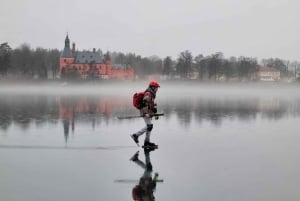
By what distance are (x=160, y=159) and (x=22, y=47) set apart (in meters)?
133

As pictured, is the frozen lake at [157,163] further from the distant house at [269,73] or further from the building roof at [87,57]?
the distant house at [269,73]

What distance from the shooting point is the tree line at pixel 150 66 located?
11876 centimetres

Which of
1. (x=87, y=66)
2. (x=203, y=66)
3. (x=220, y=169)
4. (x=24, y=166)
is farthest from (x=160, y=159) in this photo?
(x=87, y=66)

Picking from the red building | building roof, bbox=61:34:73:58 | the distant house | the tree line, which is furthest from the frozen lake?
the distant house

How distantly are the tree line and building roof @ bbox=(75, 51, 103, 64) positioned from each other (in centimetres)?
787

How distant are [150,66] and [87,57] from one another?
27449 mm

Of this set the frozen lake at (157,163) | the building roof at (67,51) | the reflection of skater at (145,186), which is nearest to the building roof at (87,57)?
the building roof at (67,51)

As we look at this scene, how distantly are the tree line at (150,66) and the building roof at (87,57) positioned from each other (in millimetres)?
7869

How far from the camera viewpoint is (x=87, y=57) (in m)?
154

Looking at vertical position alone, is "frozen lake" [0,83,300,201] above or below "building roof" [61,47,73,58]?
below

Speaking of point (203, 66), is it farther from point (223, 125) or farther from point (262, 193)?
point (262, 193)

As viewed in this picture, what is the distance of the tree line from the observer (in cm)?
11876

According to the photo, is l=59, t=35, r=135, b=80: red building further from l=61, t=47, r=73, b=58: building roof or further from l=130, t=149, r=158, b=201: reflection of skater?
l=130, t=149, r=158, b=201: reflection of skater

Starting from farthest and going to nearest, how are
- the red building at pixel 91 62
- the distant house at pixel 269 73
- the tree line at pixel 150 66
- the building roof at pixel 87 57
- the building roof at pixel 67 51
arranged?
the distant house at pixel 269 73
the building roof at pixel 87 57
the building roof at pixel 67 51
the red building at pixel 91 62
the tree line at pixel 150 66
